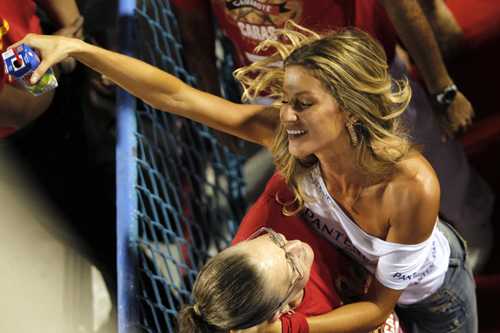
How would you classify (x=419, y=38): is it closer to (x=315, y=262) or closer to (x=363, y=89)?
(x=363, y=89)

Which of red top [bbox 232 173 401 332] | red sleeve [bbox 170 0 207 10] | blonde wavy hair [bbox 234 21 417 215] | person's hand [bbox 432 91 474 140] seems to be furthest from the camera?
person's hand [bbox 432 91 474 140]

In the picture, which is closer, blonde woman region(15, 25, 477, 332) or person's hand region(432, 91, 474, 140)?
blonde woman region(15, 25, 477, 332)

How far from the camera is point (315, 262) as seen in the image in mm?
1104

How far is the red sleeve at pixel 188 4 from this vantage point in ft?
4.71

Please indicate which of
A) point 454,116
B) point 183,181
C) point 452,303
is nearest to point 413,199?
point 452,303

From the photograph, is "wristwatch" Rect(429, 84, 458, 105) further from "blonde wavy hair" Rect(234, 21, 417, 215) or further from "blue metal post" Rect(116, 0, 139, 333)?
"blue metal post" Rect(116, 0, 139, 333)

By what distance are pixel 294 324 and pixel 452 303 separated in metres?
0.50

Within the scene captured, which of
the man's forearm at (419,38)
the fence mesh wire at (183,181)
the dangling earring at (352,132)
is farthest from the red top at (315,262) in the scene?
the man's forearm at (419,38)

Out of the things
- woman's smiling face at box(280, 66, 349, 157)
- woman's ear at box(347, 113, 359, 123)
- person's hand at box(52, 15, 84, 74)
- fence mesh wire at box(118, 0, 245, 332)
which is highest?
person's hand at box(52, 15, 84, 74)

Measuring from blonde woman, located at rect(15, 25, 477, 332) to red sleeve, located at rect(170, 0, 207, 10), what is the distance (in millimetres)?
408

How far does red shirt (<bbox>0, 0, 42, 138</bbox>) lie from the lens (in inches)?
48.5

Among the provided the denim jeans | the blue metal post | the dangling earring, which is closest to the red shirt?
the blue metal post

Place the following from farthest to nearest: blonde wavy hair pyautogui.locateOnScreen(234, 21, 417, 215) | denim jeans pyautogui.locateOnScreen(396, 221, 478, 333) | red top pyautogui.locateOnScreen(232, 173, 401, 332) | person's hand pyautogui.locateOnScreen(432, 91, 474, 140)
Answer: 1. person's hand pyautogui.locateOnScreen(432, 91, 474, 140)
2. denim jeans pyautogui.locateOnScreen(396, 221, 478, 333)
3. red top pyautogui.locateOnScreen(232, 173, 401, 332)
4. blonde wavy hair pyautogui.locateOnScreen(234, 21, 417, 215)

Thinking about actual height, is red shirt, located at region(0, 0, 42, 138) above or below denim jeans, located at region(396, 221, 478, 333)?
above
